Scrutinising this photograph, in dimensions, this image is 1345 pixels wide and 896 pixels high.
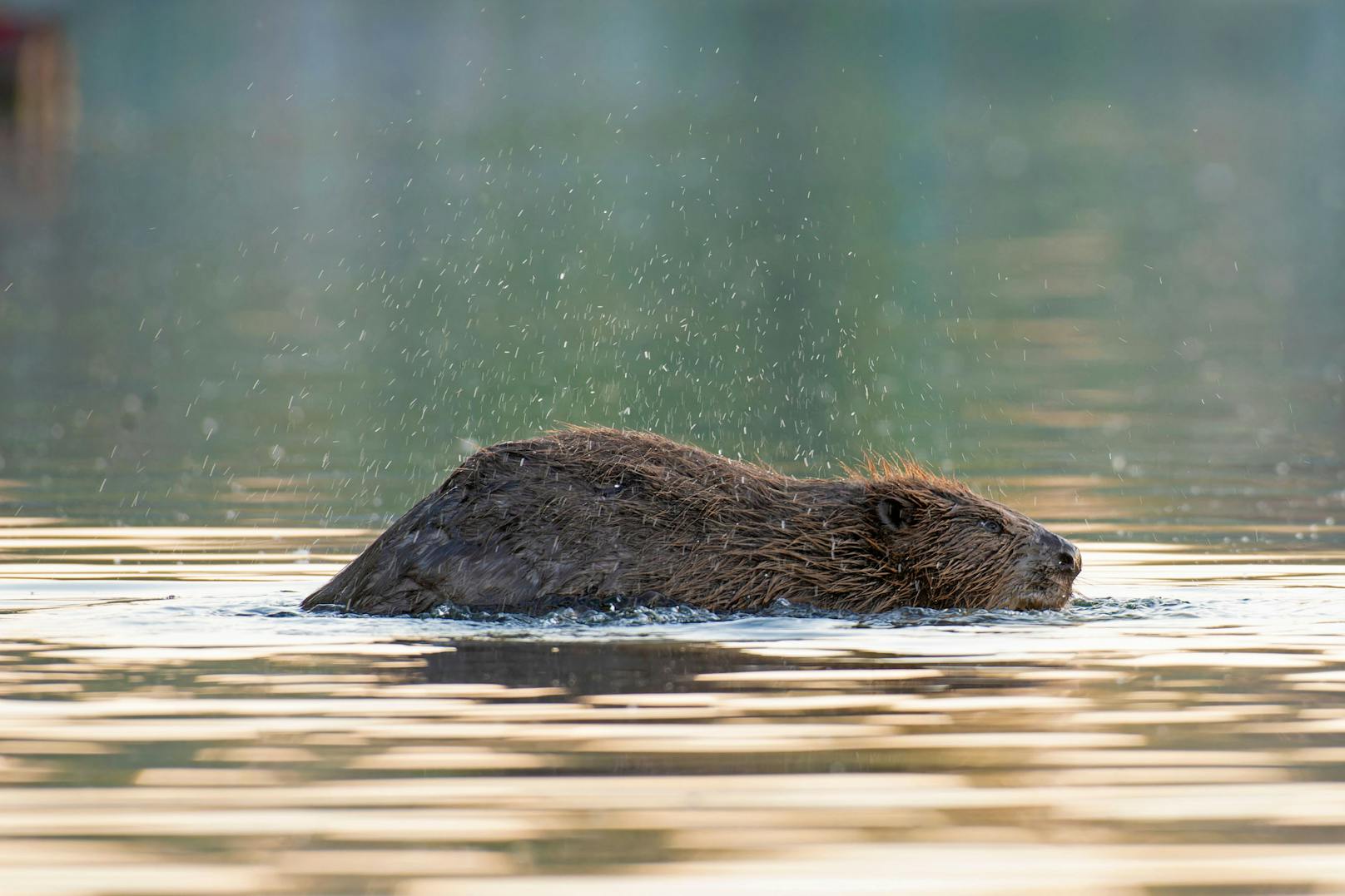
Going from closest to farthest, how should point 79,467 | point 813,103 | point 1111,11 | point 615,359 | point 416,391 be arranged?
1. point 79,467
2. point 416,391
3. point 615,359
4. point 813,103
5. point 1111,11

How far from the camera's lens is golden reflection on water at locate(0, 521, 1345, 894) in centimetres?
684

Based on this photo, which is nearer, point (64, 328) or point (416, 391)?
point (416, 391)

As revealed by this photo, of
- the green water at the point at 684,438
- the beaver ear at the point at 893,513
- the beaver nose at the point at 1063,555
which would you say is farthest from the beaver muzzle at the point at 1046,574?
the beaver ear at the point at 893,513

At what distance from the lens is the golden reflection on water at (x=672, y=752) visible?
269 inches

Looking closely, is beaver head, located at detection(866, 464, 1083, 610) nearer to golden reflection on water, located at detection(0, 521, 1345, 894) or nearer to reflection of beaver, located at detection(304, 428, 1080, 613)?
reflection of beaver, located at detection(304, 428, 1080, 613)

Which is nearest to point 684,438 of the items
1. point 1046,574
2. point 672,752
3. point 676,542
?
point 1046,574

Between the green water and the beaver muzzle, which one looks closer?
the green water

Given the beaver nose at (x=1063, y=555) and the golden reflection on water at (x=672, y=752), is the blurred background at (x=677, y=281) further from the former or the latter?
the golden reflection on water at (x=672, y=752)

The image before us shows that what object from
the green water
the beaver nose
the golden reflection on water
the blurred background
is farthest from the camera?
the blurred background

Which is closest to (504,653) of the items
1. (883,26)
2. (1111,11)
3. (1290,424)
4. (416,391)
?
(1290,424)

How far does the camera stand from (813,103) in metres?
78.9

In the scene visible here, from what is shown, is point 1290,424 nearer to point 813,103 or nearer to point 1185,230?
point 1185,230

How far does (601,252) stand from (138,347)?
49.0 feet

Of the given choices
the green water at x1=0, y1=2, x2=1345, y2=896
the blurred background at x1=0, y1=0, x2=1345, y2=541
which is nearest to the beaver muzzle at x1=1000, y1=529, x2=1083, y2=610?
the green water at x1=0, y1=2, x2=1345, y2=896
